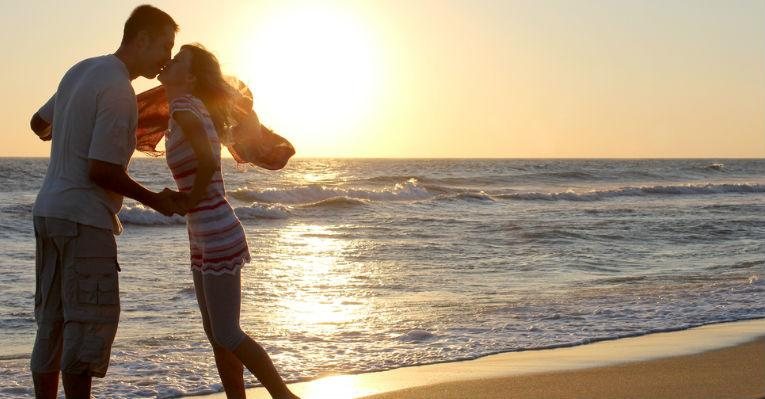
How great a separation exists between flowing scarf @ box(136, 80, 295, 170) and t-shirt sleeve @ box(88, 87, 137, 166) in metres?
0.64

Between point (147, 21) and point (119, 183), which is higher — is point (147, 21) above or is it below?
above

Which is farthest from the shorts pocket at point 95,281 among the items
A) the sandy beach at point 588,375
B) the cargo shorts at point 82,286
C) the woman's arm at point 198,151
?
the sandy beach at point 588,375

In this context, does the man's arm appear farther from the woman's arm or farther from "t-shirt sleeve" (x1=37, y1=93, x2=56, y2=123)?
"t-shirt sleeve" (x1=37, y1=93, x2=56, y2=123)

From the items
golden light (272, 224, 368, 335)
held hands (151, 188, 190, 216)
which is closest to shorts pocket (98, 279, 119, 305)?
held hands (151, 188, 190, 216)

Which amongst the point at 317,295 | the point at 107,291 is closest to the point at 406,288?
the point at 317,295

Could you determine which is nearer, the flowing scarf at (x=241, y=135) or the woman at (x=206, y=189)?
the woman at (x=206, y=189)

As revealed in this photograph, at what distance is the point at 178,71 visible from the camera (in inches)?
162

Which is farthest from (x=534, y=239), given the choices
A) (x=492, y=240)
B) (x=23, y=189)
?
(x=23, y=189)

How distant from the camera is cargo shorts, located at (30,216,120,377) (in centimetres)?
387

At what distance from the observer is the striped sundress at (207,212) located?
13.4 feet

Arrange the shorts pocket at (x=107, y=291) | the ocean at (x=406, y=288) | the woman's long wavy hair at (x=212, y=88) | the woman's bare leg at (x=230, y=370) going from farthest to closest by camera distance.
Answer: the ocean at (x=406, y=288)
the woman's bare leg at (x=230, y=370)
the woman's long wavy hair at (x=212, y=88)
the shorts pocket at (x=107, y=291)

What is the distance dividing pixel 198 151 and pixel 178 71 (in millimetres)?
357

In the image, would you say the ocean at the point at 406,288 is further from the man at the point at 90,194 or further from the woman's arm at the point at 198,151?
the man at the point at 90,194

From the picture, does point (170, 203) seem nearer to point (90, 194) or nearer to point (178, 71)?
point (90, 194)
